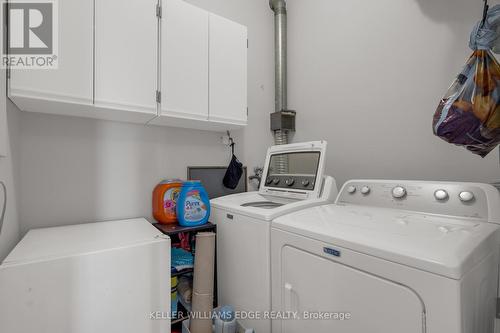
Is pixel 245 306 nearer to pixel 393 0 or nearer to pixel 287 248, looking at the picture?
pixel 287 248

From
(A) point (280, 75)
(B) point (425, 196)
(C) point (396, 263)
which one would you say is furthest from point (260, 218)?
(A) point (280, 75)

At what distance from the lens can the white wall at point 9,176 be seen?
1.05 meters

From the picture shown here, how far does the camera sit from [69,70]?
1.25m

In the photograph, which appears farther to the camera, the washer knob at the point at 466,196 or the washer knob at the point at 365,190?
the washer knob at the point at 365,190

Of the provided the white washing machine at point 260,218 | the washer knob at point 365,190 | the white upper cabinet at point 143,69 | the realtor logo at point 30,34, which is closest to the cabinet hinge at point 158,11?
the white upper cabinet at point 143,69

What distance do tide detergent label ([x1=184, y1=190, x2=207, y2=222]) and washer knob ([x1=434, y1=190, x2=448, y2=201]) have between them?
1.43 meters

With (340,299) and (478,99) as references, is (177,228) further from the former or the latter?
(478,99)

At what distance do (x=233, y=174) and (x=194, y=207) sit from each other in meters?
0.58

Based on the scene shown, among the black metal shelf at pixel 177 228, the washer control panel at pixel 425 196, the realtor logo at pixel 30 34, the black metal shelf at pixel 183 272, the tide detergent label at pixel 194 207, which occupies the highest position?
the realtor logo at pixel 30 34

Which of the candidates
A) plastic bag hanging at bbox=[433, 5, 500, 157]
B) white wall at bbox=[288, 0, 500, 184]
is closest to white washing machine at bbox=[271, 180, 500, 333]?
plastic bag hanging at bbox=[433, 5, 500, 157]

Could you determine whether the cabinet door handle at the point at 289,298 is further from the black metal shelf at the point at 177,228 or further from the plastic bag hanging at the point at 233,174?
the plastic bag hanging at the point at 233,174

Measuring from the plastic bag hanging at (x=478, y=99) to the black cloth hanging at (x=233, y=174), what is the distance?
5.01 feet

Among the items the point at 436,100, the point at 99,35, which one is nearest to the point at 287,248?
the point at 436,100

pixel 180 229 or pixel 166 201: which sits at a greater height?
pixel 166 201
